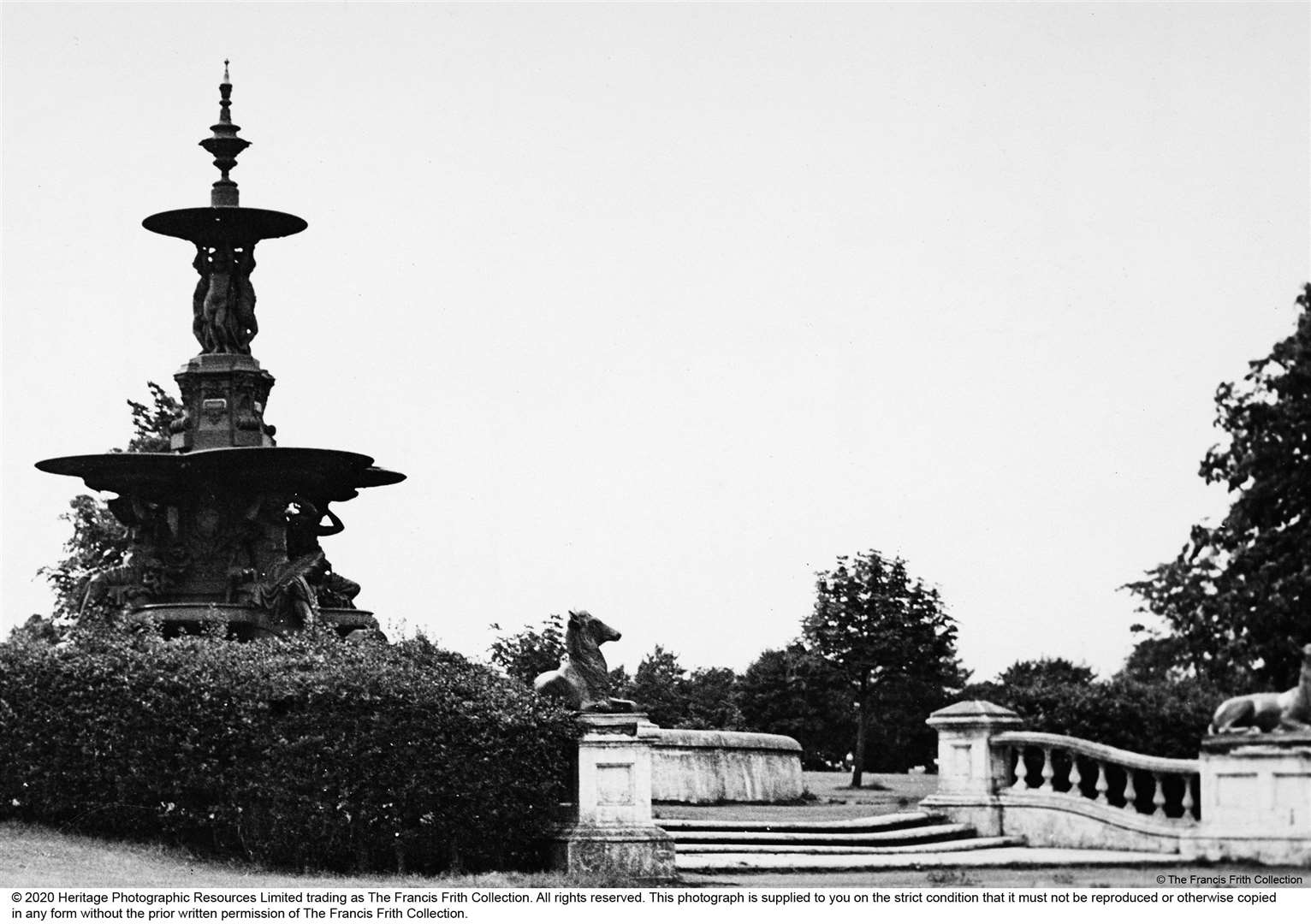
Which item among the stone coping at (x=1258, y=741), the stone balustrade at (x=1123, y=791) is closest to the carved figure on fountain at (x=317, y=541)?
the stone balustrade at (x=1123, y=791)

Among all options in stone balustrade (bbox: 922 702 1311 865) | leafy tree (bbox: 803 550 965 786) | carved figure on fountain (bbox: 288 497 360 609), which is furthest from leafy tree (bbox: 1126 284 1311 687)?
carved figure on fountain (bbox: 288 497 360 609)

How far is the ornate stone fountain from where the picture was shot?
1020 inches

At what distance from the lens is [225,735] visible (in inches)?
853

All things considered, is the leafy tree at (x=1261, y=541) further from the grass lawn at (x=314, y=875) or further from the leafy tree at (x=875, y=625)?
the grass lawn at (x=314, y=875)

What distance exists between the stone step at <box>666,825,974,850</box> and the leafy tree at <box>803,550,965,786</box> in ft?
50.0

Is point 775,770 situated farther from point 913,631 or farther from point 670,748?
point 913,631

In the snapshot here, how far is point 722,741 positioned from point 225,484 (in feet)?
25.4

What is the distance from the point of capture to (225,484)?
26.2 meters

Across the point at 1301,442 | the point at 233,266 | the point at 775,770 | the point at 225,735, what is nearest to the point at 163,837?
the point at 225,735

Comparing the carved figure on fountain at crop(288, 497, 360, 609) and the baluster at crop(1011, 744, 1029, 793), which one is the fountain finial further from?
the baluster at crop(1011, 744, 1029, 793)

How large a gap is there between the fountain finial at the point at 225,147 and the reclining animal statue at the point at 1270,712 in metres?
13.4

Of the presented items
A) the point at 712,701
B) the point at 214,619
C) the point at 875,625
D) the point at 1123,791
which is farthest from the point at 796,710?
the point at 214,619

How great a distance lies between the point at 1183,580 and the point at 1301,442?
3866mm

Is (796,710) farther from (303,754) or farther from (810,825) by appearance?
(303,754)
